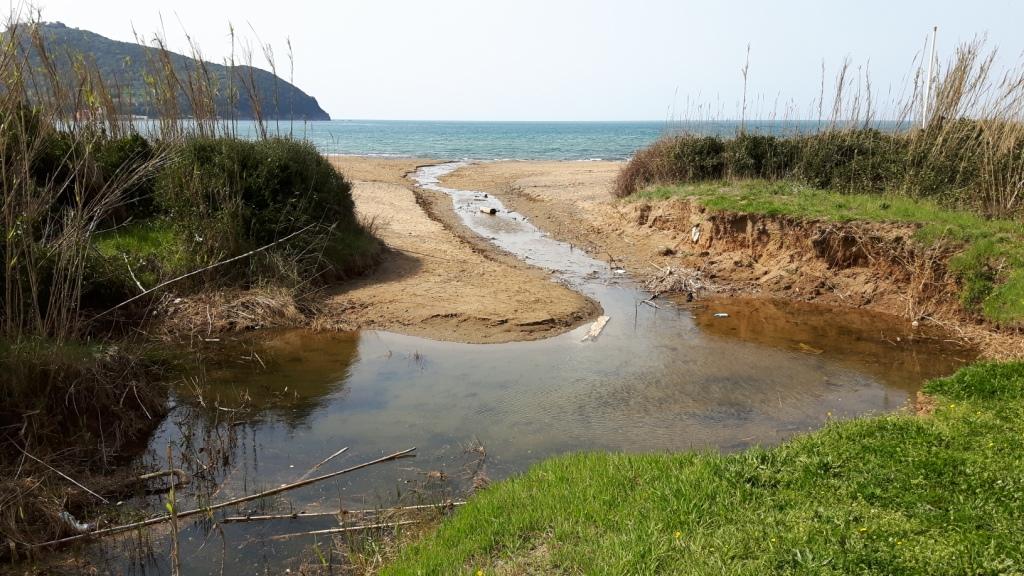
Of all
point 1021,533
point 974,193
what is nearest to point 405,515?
point 1021,533

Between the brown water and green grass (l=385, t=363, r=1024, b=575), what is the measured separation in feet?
3.44

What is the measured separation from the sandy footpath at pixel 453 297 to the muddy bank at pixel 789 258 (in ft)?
7.76

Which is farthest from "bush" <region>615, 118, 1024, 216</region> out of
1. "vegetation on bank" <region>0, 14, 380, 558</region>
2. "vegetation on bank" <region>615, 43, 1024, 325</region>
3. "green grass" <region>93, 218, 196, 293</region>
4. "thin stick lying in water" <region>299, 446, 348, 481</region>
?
"green grass" <region>93, 218, 196, 293</region>

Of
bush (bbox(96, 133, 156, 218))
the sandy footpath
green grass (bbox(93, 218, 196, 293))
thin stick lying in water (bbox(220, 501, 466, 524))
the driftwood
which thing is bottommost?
thin stick lying in water (bbox(220, 501, 466, 524))

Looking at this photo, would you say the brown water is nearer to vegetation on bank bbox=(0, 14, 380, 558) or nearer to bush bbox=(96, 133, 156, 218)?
vegetation on bank bbox=(0, 14, 380, 558)

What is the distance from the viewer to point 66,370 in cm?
589

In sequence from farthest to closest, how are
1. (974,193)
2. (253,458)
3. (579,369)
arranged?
(974,193)
(579,369)
(253,458)

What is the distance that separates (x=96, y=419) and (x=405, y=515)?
3.25 meters

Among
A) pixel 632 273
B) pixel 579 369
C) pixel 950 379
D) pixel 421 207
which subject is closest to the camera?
pixel 950 379

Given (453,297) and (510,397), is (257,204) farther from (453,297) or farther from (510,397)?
(510,397)

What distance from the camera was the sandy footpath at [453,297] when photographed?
9.83 m

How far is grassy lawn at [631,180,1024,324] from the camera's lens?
9.34m

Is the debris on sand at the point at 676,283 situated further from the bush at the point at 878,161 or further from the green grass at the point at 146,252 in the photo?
the green grass at the point at 146,252

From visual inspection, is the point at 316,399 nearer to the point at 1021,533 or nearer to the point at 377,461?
the point at 377,461
